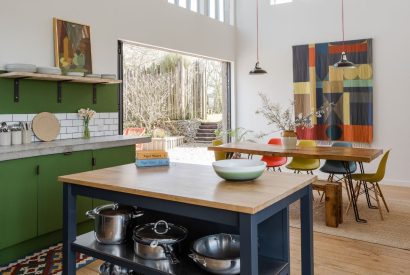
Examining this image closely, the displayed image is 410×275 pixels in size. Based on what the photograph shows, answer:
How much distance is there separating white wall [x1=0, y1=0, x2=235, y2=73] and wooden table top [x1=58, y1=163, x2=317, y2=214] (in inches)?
86.6

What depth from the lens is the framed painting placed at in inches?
171

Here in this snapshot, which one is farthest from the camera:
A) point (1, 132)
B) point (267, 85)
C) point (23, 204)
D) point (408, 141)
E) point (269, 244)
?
point (267, 85)

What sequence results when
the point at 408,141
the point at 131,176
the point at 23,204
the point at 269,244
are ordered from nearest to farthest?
the point at 269,244, the point at 131,176, the point at 23,204, the point at 408,141

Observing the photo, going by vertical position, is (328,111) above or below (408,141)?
above

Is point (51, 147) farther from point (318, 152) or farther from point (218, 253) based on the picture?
point (318, 152)

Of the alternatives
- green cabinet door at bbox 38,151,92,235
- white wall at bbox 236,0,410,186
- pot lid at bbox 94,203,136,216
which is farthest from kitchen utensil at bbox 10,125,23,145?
white wall at bbox 236,0,410,186

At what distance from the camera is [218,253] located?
7.31 feet

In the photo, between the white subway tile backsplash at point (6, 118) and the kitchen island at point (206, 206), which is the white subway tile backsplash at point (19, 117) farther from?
→ the kitchen island at point (206, 206)

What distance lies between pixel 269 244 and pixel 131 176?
976 mm

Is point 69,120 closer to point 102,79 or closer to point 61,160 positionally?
point 102,79

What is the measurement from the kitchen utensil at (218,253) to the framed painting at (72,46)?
9.97 ft

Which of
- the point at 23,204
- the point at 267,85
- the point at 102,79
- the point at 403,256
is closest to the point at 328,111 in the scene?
the point at 267,85

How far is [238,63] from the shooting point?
791 cm

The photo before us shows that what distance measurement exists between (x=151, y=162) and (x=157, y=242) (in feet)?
2.71
